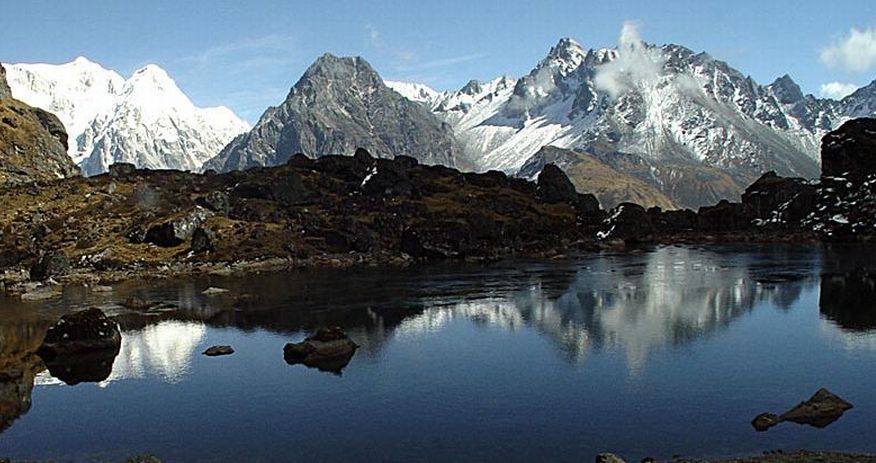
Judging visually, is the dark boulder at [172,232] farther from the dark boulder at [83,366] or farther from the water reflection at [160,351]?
the dark boulder at [83,366]

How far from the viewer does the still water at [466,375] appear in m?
50.9

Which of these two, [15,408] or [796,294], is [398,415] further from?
[796,294]

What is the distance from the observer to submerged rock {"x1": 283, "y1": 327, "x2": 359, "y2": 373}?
76.5m

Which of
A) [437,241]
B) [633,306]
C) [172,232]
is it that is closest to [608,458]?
[633,306]

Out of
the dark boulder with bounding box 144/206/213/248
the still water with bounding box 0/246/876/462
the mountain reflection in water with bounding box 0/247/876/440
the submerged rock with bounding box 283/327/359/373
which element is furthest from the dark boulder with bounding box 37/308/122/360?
the dark boulder with bounding box 144/206/213/248

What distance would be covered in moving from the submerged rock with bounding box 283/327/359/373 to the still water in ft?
5.49

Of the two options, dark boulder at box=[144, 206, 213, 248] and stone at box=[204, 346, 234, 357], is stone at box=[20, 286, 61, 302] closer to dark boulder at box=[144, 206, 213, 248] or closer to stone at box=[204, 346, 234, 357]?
dark boulder at box=[144, 206, 213, 248]

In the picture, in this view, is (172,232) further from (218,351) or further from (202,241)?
(218,351)

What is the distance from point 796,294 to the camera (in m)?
110

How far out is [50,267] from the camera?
152 m

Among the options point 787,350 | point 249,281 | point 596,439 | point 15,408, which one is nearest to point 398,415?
point 596,439

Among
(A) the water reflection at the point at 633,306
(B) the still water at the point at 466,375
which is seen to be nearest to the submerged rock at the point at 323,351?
(B) the still water at the point at 466,375

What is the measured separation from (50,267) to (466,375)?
113871 mm

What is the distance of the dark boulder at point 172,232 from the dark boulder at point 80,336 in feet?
316
